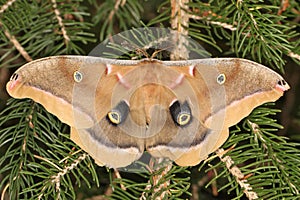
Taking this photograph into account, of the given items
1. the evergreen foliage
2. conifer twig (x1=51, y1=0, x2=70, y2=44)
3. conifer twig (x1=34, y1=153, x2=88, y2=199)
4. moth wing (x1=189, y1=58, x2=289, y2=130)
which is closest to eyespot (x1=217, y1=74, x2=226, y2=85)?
moth wing (x1=189, y1=58, x2=289, y2=130)

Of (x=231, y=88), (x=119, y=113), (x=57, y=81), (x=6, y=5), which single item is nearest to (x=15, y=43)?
(x=6, y=5)

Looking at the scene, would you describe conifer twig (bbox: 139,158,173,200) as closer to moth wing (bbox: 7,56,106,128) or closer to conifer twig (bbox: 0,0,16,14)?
moth wing (bbox: 7,56,106,128)

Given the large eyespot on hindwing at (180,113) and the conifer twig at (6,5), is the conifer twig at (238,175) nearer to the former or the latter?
the large eyespot on hindwing at (180,113)

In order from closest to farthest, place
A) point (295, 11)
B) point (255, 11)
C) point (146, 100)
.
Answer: point (146, 100)
point (255, 11)
point (295, 11)

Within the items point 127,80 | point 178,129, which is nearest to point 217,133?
point 178,129

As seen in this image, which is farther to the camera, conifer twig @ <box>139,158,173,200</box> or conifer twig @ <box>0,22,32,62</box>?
conifer twig @ <box>0,22,32,62</box>

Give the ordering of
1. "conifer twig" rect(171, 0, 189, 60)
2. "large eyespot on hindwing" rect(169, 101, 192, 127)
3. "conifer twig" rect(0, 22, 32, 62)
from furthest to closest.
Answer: "conifer twig" rect(0, 22, 32, 62) < "conifer twig" rect(171, 0, 189, 60) < "large eyespot on hindwing" rect(169, 101, 192, 127)

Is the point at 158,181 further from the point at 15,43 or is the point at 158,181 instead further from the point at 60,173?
the point at 15,43

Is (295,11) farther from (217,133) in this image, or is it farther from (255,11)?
(217,133)

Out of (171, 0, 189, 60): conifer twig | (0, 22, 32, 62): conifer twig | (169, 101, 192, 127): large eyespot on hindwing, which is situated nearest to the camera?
(169, 101, 192, 127): large eyespot on hindwing
